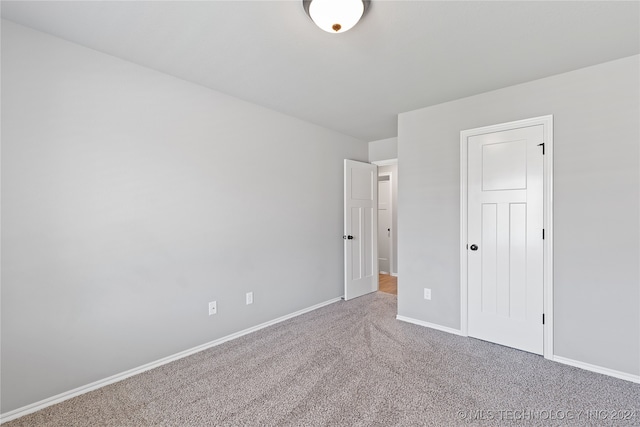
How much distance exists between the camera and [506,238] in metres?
2.70

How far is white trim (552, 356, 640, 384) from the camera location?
2.14 m

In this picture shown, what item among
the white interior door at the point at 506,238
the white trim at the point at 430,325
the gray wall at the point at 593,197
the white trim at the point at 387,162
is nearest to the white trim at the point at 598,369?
the gray wall at the point at 593,197

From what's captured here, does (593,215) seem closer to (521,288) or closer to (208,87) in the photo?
(521,288)

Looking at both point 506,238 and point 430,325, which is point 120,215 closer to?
point 430,325

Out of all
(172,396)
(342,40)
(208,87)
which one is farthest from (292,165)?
(172,396)

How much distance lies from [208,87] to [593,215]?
3.42m

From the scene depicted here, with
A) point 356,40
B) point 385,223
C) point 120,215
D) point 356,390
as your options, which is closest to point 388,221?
point 385,223

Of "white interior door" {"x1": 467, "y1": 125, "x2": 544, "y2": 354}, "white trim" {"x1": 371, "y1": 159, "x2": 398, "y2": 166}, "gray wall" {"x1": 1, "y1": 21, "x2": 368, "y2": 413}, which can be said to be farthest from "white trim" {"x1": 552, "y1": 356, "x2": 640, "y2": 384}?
"white trim" {"x1": 371, "y1": 159, "x2": 398, "y2": 166}

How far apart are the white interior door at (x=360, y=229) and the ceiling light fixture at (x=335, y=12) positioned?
8.28 feet

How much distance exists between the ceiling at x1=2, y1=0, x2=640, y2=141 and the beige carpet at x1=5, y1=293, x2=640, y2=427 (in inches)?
93.7

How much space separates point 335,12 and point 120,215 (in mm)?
2017

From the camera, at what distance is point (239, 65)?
2.28 meters

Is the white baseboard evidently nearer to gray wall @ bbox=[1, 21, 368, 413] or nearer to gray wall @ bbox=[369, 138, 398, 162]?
gray wall @ bbox=[1, 21, 368, 413]

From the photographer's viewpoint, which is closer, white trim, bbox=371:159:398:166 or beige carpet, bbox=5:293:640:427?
beige carpet, bbox=5:293:640:427
